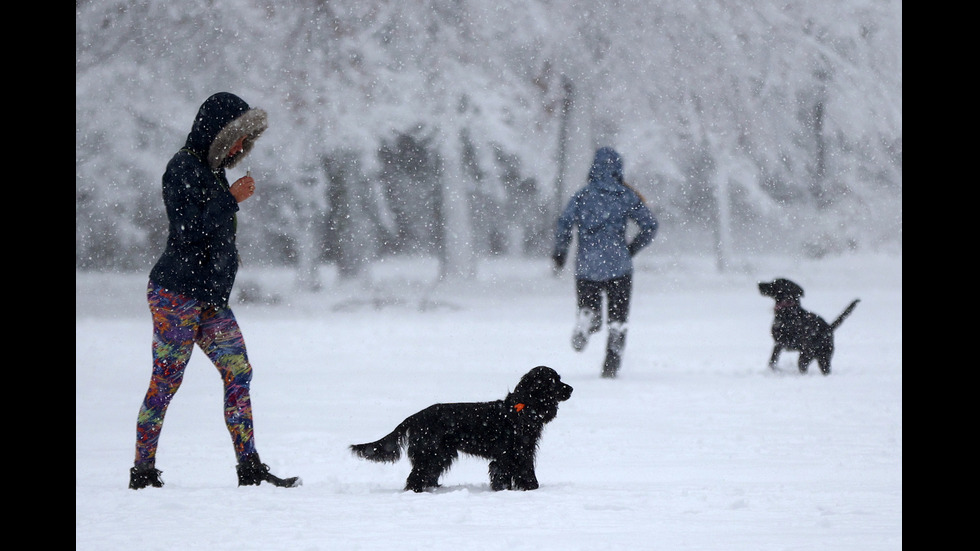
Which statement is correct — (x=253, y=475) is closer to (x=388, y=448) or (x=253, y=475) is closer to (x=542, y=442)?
(x=388, y=448)

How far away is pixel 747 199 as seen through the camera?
2403cm

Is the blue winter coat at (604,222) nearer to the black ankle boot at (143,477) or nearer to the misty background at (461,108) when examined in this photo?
the black ankle boot at (143,477)

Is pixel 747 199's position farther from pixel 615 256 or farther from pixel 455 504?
pixel 455 504

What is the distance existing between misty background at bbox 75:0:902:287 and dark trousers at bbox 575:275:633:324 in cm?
984

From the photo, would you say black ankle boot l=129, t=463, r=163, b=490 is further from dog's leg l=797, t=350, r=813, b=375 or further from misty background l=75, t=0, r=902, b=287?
misty background l=75, t=0, r=902, b=287

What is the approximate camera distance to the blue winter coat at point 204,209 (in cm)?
477

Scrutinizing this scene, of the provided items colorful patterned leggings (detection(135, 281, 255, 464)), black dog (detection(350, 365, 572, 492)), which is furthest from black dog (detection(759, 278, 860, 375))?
colorful patterned leggings (detection(135, 281, 255, 464))

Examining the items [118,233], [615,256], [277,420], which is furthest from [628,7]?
[277,420]

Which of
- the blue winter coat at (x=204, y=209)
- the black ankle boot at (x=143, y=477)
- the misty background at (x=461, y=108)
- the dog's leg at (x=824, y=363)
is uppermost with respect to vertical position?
the misty background at (x=461, y=108)

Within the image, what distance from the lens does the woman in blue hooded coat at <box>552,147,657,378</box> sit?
937 centimetres

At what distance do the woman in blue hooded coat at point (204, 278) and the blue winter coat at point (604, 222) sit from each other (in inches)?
187

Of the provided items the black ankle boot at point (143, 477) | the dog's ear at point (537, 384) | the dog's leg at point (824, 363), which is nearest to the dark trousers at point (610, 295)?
the dog's leg at point (824, 363)

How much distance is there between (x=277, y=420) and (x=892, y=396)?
455 cm
